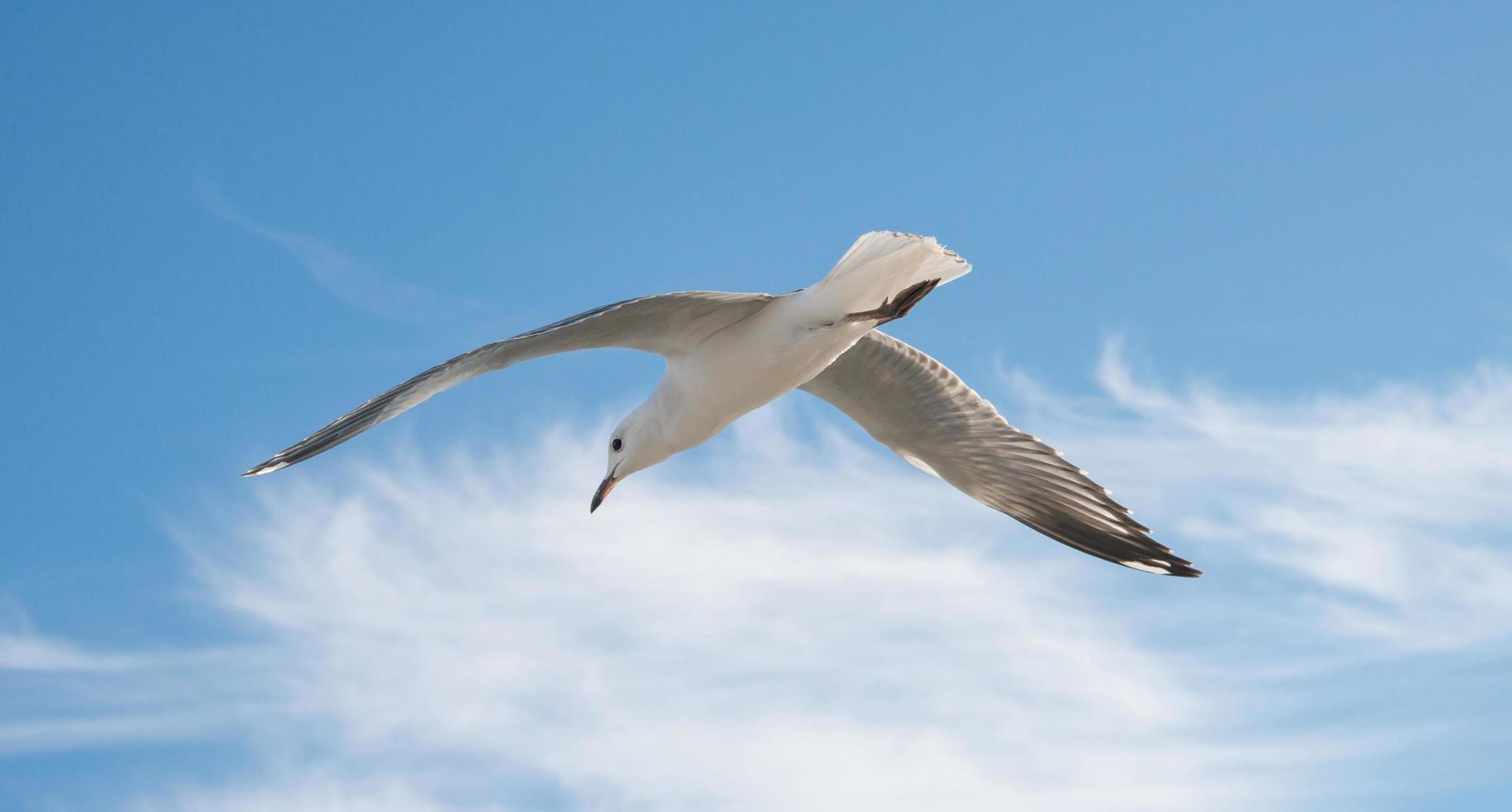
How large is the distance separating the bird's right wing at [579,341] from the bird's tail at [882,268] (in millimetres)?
301

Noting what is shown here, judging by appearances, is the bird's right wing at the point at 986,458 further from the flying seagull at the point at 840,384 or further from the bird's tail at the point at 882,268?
the bird's tail at the point at 882,268

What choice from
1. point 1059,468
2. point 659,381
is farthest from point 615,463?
point 1059,468

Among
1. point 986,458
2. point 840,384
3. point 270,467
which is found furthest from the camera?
point 986,458

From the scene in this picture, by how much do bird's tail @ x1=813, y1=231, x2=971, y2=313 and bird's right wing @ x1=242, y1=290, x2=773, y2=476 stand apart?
0.99 feet

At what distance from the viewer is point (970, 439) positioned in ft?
23.2

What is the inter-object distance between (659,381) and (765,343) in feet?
2.09

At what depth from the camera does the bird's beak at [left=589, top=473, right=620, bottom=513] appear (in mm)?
6445

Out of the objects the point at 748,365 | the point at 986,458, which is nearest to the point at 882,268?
the point at 748,365

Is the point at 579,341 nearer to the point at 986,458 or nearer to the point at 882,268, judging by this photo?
the point at 882,268

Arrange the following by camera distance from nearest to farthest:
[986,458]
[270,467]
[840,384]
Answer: [270,467]
[840,384]
[986,458]

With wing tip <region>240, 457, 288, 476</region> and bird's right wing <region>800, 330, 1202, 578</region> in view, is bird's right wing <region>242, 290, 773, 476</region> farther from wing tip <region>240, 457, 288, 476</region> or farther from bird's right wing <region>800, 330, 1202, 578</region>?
bird's right wing <region>800, 330, 1202, 578</region>

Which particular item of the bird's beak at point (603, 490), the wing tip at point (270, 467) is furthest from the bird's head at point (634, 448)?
the wing tip at point (270, 467)

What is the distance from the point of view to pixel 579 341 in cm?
542

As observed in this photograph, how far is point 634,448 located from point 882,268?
148 centimetres
